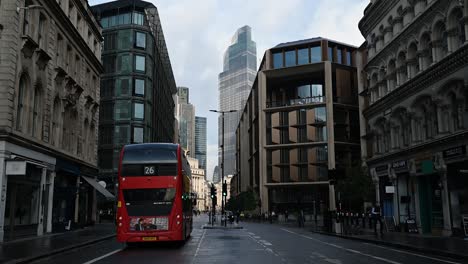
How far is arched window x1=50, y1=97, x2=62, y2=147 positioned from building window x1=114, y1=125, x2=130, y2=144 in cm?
3076

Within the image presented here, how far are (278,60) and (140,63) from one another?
2646 cm

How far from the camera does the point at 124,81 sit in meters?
63.4

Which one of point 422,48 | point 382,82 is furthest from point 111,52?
point 422,48

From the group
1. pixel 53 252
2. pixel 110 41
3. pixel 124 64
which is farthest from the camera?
pixel 110 41

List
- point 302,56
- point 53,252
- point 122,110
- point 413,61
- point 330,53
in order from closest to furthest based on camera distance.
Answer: point 53,252 → point 413,61 → point 122,110 → point 330,53 → point 302,56

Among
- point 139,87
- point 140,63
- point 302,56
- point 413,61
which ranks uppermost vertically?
point 302,56

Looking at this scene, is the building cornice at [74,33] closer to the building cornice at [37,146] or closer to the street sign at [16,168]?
the building cornice at [37,146]

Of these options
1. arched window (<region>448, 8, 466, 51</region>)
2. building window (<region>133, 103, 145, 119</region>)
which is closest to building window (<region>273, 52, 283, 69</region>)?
building window (<region>133, 103, 145, 119</region>)

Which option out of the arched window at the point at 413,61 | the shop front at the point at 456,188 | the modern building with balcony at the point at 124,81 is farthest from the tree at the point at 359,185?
the modern building with balcony at the point at 124,81

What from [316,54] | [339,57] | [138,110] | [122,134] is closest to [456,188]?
[122,134]

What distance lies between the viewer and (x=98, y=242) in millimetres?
25078

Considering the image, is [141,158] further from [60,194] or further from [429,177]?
[429,177]

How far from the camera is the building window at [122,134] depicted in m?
62.2

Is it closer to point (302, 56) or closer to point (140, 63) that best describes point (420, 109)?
point (140, 63)
